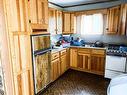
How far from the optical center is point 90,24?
4.09 meters

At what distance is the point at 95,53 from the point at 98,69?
0.55 m

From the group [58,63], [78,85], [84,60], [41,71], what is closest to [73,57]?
[84,60]

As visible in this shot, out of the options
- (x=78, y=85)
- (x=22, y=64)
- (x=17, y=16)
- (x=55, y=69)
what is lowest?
(x=78, y=85)

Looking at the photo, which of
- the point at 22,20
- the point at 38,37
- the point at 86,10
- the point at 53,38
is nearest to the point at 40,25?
the point at 38,37

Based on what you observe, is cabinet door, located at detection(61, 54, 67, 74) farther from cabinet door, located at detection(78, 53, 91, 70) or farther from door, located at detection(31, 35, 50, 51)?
door, located at detection(31, 35, 50, 51)

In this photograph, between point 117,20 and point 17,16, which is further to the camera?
point 117,20

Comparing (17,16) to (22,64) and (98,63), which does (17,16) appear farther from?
(98,63)

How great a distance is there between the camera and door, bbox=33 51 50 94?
7.47 feet

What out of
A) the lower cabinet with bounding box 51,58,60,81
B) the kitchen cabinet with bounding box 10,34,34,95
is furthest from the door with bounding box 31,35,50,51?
the lower cabinet with bounding box 51,58,60,81

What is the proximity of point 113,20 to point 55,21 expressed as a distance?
1809 mm

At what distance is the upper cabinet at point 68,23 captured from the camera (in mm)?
3964

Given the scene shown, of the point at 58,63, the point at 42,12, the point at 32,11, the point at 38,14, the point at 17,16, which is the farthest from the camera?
the point at 58,63

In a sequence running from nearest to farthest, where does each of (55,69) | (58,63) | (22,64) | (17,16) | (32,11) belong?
(17,16)
(22,64)
(32,11)
(55,69)
(58,63)

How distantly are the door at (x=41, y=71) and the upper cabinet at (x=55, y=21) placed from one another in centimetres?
110
